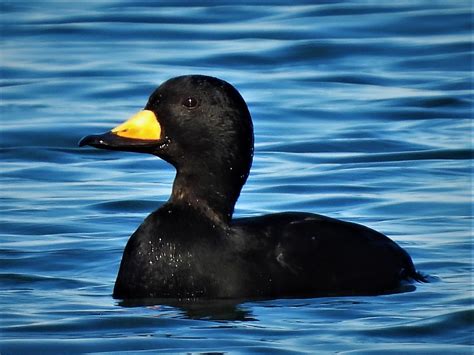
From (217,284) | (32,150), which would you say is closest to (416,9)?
(32,150)

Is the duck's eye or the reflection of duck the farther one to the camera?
the duck's eye

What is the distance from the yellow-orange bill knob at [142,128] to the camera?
367 inches

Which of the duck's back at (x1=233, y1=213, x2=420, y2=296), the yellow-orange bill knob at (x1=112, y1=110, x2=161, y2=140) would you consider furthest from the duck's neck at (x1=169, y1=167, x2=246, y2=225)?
the yellow-orange bill knob at (x1=112, y1=110, x2=161, y2=140)

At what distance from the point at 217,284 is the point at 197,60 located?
8804 mm

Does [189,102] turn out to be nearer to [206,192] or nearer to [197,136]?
[197,136]

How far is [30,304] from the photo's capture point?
9.11 m

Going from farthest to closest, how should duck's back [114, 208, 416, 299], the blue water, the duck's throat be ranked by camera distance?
the duck's throat
duck's back [114, 208, 416, 299]
the blue water

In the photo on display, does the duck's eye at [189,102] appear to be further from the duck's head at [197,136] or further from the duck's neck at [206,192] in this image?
the duck's neck at [206,192]

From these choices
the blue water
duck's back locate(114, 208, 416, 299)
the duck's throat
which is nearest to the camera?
the blue water

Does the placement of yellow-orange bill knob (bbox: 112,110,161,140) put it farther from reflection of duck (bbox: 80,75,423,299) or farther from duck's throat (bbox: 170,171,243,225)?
duck's throat (bbox: 170,171,243,225)

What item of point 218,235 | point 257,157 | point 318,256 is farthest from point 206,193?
point 257,157

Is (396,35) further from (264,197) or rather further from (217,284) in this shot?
(217,284)

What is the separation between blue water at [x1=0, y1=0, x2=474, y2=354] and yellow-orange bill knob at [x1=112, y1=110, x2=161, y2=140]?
0.85 m

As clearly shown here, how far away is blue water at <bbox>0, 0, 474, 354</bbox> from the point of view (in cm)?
855
